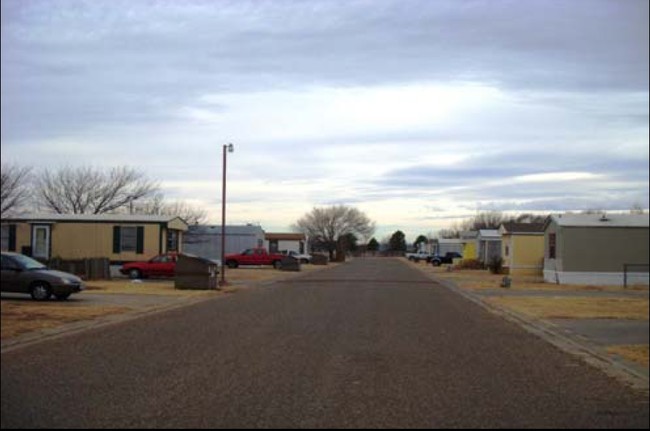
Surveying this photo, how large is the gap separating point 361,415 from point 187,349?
5.11m

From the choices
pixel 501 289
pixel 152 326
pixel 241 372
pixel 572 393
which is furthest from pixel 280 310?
pixel 501 289

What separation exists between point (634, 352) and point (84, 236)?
31323 millimetres

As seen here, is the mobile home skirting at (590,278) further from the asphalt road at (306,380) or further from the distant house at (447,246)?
the distant house at (447,246)

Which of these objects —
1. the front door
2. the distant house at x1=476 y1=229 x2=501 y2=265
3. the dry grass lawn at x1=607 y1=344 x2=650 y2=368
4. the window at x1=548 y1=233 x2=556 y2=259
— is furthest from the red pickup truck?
the dry grass lawn at x1=607 y1=344 x2=650 y2=368

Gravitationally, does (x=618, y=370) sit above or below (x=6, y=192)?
below

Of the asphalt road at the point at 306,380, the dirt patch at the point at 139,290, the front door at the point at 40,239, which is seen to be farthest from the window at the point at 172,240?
the asphalt road at the point at 306,380

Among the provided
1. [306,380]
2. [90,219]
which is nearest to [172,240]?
[90,219]

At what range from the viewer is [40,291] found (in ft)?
72.0

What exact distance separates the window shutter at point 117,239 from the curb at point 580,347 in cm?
2251

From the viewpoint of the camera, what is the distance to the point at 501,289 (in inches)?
1305

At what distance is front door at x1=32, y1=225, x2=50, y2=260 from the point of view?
1540 inches

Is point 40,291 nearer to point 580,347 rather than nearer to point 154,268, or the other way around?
point 580,347

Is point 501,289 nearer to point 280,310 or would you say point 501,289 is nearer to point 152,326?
point 280,310

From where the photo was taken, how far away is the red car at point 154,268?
37031 millimetres
